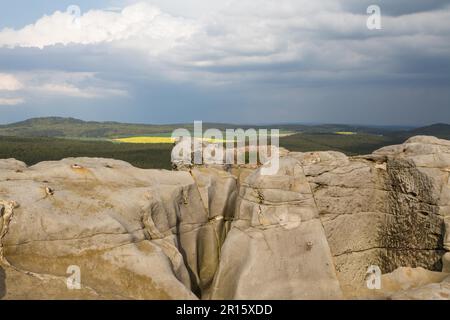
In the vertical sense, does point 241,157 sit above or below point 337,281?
above

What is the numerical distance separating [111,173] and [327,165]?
37.5ft

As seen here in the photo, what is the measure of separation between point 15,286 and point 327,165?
53.0ft

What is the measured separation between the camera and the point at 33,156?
378ft

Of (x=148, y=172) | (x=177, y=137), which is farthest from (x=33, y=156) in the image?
(x=148, y=172)

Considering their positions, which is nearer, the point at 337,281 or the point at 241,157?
the point at 337,281

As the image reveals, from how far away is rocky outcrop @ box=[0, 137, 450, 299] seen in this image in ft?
51.2

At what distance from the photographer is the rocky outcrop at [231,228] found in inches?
614

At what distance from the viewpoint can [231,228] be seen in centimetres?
1978

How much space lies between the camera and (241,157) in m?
27.1

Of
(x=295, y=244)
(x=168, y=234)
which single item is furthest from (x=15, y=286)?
(x=295, y=244)

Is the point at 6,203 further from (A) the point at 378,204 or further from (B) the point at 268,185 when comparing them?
(A) the point at 378,204

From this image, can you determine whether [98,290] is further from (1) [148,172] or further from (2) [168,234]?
(1) [148,172]

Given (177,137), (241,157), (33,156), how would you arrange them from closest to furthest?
(241,157)
(177,137)
(33,156)
